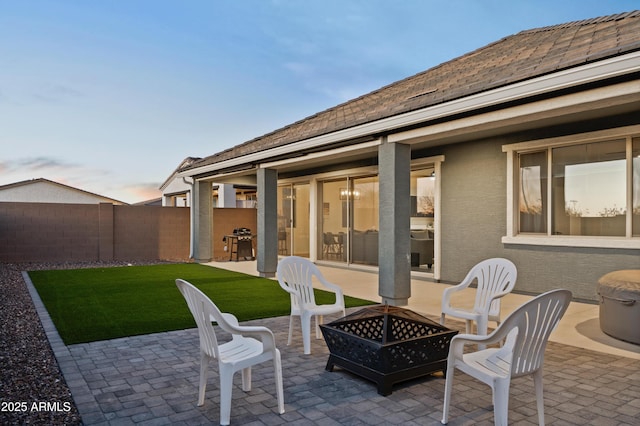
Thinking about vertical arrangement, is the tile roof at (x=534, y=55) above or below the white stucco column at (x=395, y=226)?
above

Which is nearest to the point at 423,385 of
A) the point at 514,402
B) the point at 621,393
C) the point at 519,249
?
the point at 514,402

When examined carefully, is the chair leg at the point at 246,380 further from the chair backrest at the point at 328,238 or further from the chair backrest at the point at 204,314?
the chair backrest at the point at 328,238

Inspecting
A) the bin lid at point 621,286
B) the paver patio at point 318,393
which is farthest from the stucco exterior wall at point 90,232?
the bin lid at point 621,286

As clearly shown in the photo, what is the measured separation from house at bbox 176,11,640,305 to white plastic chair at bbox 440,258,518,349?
1853mm

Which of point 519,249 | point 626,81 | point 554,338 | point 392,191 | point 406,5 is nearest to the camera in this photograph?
point 626,81

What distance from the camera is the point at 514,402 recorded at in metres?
3.40

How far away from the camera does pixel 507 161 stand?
8.32 meters

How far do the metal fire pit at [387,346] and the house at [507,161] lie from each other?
2.86 m

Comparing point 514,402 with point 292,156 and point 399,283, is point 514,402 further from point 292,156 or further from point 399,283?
point 292,156

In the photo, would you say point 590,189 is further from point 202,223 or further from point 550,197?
point 202,223

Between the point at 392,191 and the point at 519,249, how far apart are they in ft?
9.54

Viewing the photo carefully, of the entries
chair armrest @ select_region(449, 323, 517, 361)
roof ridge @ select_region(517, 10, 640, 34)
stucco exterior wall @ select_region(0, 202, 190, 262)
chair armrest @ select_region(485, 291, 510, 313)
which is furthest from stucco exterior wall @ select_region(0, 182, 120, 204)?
chair armrest @ select_region(449, 323, 517, 361)

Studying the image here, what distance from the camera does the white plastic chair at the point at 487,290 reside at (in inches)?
183

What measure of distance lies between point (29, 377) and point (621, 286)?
6.03m
